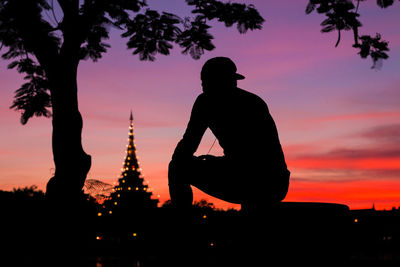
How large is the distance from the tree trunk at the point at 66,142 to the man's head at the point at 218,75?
362 cm

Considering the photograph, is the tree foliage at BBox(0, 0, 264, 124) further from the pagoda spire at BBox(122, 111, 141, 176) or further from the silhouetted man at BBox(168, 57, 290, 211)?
the pagoda spire at BBox(122, 111, 141, 176)

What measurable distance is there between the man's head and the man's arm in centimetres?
19

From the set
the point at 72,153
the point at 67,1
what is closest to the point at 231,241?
the point at 72,153

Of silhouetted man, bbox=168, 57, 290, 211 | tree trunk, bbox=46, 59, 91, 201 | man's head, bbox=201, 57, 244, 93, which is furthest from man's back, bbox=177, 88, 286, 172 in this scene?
tree trunk, bbox=46, 59, 91, 201

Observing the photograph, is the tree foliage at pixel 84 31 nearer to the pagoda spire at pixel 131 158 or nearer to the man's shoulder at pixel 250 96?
the man's shoulder at pixel 250 96

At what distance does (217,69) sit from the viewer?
443cm

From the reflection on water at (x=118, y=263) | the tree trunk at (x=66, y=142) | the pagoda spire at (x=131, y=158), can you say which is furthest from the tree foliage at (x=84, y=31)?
the pagoda spire at (x=131, y=158)

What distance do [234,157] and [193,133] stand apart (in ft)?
1.49

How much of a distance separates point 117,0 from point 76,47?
1221mm

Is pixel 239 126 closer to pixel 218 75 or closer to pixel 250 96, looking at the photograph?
pixel 250 96

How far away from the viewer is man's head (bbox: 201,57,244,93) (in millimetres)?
→ 4441

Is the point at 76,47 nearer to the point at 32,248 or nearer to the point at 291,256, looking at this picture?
the point at 32,248

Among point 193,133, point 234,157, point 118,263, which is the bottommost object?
point 118,263

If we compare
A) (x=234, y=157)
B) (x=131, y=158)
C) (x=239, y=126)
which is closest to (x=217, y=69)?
(x=239, y=126)
